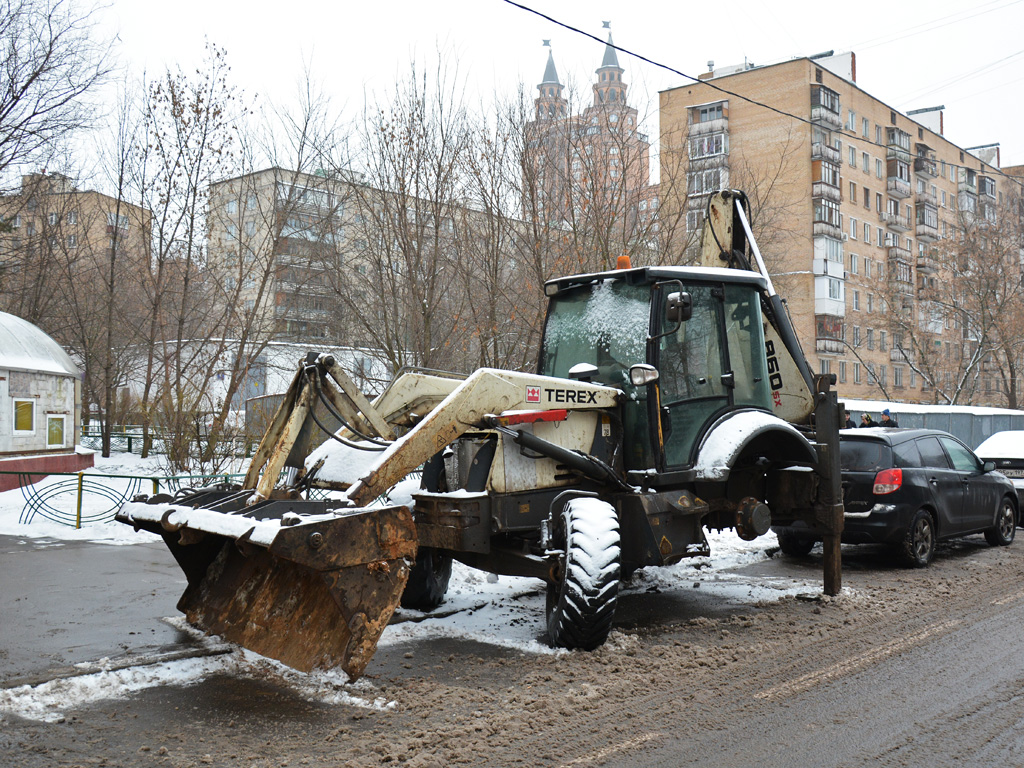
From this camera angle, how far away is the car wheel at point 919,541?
376 inches

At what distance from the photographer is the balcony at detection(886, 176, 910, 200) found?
192 ft

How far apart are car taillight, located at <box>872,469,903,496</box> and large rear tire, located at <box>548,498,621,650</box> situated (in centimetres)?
481

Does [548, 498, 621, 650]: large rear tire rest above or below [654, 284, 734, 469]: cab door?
below

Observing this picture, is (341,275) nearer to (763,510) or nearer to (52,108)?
(52,108)

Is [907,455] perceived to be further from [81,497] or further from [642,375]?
[81,497]

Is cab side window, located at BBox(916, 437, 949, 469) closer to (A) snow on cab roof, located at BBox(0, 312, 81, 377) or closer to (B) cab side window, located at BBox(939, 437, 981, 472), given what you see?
(B) cab side window, located at BBox(939, 437, 981, 472)

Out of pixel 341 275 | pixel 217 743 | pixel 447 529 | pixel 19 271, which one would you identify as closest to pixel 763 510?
pixel 447 529

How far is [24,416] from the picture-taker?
64.2ft

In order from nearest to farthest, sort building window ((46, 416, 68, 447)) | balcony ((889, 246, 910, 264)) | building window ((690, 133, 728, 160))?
building window ((690, 133, 728, 160)) → building window ((46, 416, 68, 447)) → balcony ((889, 246, 910, 264))

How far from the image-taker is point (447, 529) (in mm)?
6246

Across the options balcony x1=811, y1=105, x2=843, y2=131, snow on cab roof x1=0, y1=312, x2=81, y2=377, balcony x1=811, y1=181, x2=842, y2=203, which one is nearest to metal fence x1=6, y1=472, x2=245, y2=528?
snow on cab roof x1=0, y1=312, x2=81, y2=377

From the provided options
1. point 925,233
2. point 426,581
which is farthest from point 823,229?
point 426,581

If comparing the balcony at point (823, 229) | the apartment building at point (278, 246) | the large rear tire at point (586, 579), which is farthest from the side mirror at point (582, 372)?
the balcony at point (823, 229)

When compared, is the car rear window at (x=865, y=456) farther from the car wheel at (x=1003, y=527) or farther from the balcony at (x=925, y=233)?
the balcony at (x=925, y=233)
